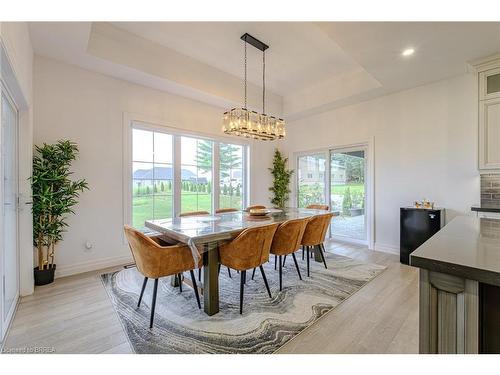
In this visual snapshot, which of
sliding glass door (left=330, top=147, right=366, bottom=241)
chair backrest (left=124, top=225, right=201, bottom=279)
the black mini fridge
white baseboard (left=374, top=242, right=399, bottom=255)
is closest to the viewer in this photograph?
chair backrest (left=124, top=225, right=201, bottom=279)

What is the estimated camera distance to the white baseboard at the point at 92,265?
10.1 feet

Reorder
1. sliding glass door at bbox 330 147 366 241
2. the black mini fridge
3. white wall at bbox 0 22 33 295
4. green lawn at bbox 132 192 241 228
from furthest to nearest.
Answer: sliding glass door at bbox 330 147 366 241 < green lawn at bbox 132 192 241 228 < the black mini fridge < white wall at bbox 0 22 33 295

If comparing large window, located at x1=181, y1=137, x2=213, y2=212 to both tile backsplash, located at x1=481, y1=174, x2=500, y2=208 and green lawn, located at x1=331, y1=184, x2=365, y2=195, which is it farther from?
tile backsplash, located at x1=481, y1=174, x2=500, y2=208

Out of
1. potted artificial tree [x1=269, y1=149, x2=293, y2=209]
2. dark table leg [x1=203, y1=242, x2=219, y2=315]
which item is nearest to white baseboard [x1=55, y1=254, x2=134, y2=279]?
dark table leg [x1=203, y1=242, x2=219, y2=315]

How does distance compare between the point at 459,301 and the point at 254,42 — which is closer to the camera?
the point at 459,301

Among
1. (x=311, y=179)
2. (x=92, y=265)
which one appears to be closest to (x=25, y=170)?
(x=92, y=265)

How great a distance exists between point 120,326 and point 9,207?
1.54 m

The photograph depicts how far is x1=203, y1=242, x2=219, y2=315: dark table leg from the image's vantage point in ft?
7.06

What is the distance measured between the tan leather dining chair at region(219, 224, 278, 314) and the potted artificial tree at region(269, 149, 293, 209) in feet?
11.2

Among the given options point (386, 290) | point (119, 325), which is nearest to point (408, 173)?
point (386, 290)

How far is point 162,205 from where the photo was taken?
13.4 ft

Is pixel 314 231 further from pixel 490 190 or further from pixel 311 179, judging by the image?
pixel 311 179

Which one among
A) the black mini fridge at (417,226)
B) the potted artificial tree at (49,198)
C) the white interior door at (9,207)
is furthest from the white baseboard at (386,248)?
the white interior door at (9,207)

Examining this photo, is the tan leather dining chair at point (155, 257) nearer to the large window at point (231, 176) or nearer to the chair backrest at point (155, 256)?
the chair backrest at point (155, 256)
